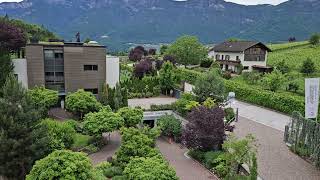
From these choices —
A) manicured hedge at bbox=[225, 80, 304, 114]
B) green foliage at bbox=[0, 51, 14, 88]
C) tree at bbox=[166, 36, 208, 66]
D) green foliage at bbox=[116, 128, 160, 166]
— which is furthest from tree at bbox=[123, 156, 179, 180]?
tree at bbox=[166, 36, 208, 66]

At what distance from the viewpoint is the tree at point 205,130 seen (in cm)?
2611

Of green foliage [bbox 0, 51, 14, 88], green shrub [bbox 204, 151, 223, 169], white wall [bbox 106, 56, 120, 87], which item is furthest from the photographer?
white wall [bbox 106, 56, 120, 87]

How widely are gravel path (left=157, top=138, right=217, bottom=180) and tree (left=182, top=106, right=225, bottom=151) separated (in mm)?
1463

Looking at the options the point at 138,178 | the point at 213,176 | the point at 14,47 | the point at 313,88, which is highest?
the point at 14,47

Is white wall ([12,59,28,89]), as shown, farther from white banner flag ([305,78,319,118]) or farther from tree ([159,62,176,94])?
white banner flag ([305,78,319,118])

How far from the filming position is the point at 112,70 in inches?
1779

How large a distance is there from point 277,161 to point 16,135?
17.0 metres

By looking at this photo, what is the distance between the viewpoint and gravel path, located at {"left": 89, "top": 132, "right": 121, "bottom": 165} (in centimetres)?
2814

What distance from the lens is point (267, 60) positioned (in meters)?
70.9

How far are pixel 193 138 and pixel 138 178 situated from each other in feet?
30.6

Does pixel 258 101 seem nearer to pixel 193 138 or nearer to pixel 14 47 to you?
pixel 193 138

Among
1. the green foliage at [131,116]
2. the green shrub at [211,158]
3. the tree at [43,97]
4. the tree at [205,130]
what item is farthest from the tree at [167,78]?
the green shrub at [211,158]

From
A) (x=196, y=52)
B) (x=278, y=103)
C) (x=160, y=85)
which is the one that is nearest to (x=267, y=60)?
(x=196, y=52)

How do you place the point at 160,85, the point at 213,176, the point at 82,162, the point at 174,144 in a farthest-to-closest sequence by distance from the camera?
the point at 160,85
the point at 174,144
the point at 213,176
the point at 82,162
